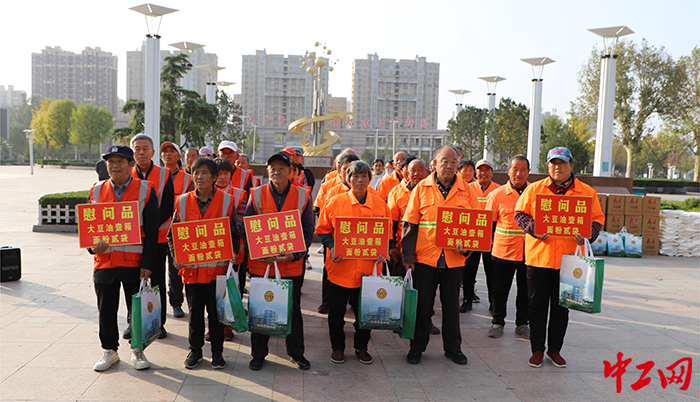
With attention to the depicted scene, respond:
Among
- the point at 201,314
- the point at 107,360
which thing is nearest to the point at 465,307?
the point at 201,314

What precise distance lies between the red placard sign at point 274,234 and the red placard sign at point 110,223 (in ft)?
2.60

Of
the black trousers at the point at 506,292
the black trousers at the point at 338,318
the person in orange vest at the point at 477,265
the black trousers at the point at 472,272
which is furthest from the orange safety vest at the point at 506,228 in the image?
the black trousers at the point at 338,318

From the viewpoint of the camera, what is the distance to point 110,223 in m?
3.47

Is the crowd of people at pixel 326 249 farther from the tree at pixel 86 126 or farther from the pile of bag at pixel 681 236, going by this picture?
the tree at pixel 86 126

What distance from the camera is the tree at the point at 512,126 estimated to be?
101ft

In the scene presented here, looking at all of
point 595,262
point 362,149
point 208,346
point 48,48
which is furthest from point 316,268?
point 48,48

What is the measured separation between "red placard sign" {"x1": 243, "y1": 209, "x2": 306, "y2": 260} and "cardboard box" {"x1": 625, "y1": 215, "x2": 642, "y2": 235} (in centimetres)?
A: 837

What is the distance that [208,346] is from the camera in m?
4.14

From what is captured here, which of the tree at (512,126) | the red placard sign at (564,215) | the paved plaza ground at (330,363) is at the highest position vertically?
the tree at (512,126)

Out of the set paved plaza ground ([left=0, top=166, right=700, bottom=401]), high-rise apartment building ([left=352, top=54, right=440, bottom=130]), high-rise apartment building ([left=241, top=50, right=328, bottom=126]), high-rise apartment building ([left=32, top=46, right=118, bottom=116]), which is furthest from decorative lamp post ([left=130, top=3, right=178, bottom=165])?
high-rise apartment building ([left=32, top=46, right=118, bottom=116])

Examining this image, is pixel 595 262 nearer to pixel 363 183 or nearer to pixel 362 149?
pixel 363 183

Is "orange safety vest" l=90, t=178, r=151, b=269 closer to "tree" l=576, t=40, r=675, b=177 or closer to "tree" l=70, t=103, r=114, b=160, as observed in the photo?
"tree" l=576, t=40, r=675, b=177

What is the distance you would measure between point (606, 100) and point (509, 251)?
18785 mm

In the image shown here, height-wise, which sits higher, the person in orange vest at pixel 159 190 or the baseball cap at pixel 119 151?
the baseball cap at pixel 119 151
